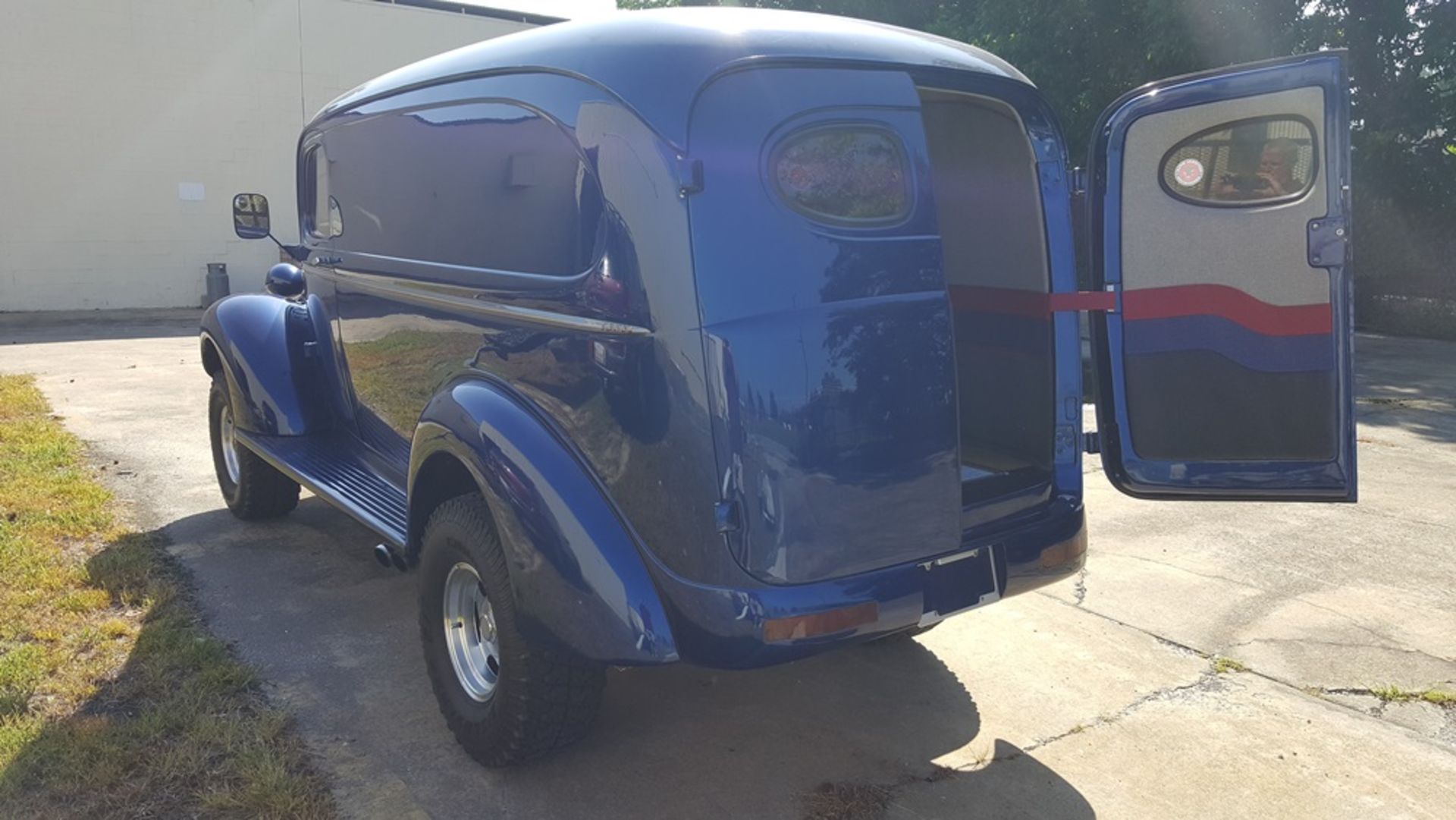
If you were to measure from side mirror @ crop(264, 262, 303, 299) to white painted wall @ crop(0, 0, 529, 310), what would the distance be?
14.1m

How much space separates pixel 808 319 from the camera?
2.81 m

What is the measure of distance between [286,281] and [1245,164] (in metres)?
4.38

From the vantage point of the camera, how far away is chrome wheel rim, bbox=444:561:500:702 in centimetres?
345

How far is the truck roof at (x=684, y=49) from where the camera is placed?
2.85 meters

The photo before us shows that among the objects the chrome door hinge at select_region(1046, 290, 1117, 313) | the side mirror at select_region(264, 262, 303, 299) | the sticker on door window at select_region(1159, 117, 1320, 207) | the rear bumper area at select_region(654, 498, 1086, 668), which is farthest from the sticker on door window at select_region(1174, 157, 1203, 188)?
the side mirror at select_region(264, 262, 303, 299)

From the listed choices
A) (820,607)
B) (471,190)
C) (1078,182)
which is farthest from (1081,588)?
(471,190)

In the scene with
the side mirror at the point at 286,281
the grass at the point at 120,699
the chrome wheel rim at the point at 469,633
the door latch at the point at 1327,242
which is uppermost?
the side mirror at the point at 286,281

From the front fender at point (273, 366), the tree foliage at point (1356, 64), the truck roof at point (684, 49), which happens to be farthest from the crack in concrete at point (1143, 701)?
the tree foliage at point (1356, 64)

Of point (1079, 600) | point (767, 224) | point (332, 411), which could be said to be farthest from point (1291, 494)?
point (332, 411)

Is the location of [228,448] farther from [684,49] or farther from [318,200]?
[684,49]

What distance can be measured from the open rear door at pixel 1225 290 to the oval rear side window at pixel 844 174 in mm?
1017

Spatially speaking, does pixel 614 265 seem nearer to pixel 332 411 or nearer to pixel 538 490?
pixel 538 490

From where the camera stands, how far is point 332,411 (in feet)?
17.1

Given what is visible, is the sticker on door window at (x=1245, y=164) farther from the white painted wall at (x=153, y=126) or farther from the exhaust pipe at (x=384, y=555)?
the white painted wall at (x=153, y=126)
